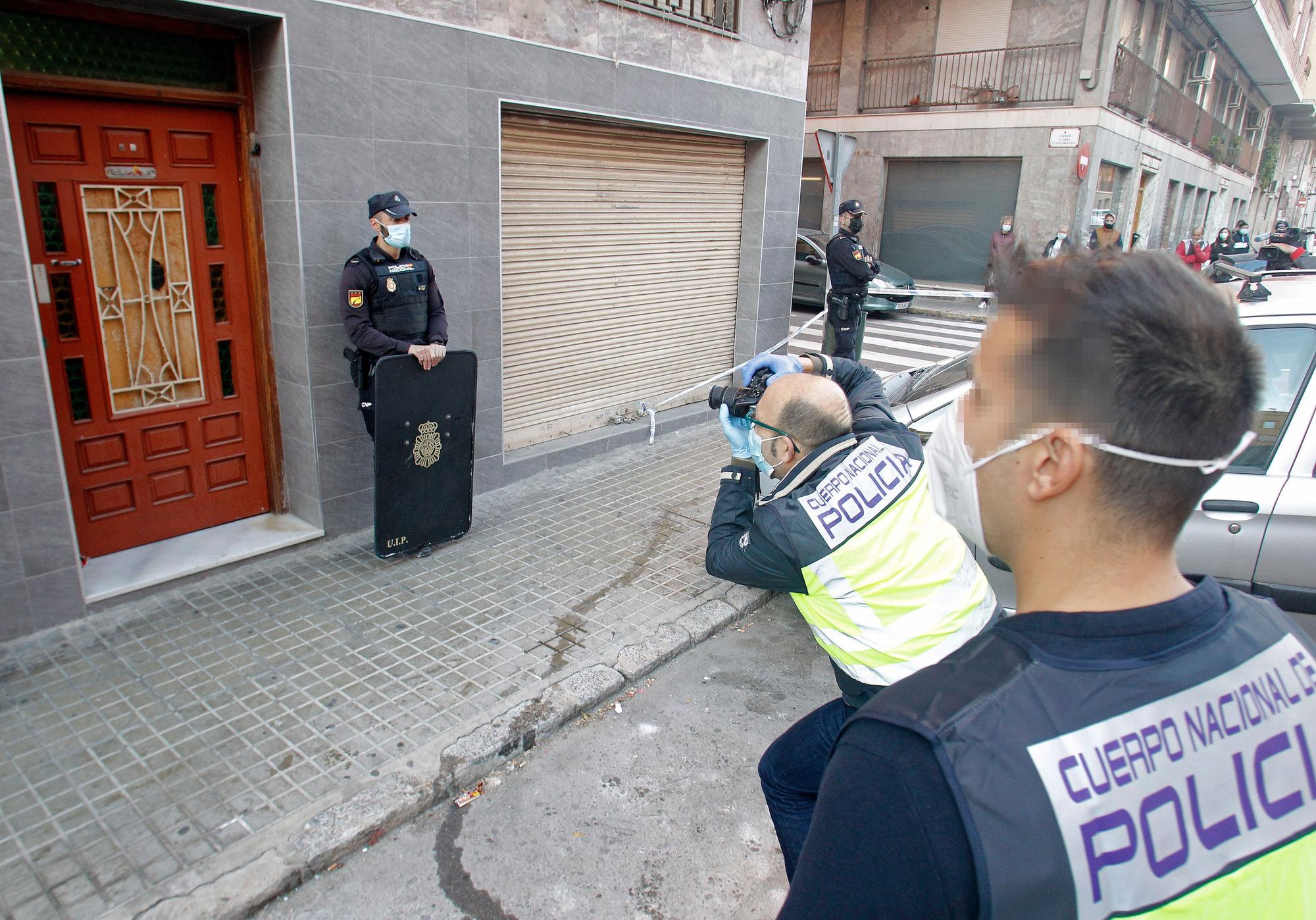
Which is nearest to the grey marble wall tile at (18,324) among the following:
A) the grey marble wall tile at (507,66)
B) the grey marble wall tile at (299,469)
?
the grey marble wall tile at (299,469)

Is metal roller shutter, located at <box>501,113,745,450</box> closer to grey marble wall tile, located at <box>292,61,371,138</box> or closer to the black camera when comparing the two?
grey marble wall tile, located at <box>292,61,371,138</box>

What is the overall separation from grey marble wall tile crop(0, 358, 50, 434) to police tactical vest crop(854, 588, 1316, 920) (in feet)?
14.7

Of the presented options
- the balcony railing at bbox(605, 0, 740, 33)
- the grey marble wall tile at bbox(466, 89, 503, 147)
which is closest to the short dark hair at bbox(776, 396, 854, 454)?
the grey marble wall tile at bbox(466, 89, 503, 147)

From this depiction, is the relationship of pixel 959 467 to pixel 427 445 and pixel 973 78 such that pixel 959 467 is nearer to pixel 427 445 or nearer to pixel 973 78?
pixel 427 445

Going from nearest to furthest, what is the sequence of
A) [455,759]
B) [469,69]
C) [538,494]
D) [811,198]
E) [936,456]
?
[936,456] → [455,759] → [469,69] → [538,494] → [811,198]

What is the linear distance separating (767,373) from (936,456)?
2069 millimetres

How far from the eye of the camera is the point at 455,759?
359cm

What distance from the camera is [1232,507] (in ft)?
12.2

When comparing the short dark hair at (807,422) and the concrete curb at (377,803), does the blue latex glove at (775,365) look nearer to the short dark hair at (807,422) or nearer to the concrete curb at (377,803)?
the short dark hair at (807,422)

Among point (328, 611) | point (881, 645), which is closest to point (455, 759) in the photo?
point (328, 611)

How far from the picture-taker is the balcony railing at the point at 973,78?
20.0m

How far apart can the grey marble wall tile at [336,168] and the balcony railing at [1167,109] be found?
20.2m

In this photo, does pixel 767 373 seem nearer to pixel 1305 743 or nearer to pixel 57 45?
pixel 1305 743

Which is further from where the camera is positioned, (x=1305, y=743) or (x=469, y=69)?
(x=469, y=69)
